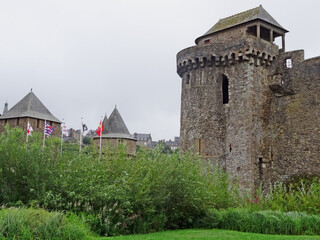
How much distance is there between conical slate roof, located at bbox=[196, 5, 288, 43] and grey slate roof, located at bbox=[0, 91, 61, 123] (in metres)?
17.6

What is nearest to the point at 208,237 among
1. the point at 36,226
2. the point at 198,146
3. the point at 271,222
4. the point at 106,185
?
the point at 271,222

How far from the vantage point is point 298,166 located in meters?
23.4

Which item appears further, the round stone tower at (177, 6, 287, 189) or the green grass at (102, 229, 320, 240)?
the round stone tower at (177, 6, 287, 189)

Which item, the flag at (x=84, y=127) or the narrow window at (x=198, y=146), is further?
the flag at (x=84, y=127)

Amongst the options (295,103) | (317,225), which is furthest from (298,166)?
(317,225)

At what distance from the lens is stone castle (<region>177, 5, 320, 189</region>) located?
23.5 meters

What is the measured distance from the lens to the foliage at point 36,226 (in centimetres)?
1013

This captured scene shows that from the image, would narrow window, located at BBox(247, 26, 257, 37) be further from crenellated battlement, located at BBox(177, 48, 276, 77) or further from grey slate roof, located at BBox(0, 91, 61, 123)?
grey slate roof, located at BBox(0, 91, 61, 123)

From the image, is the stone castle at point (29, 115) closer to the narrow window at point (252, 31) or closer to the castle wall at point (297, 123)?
the narrow window at point (252, 31)

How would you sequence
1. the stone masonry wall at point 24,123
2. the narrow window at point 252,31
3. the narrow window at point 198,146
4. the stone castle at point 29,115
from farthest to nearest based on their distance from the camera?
the stone castle at point 29,115 → the stone masonry wall at point 24,123 → the narrow window at point 252,31 → the narrow window at point 198,146

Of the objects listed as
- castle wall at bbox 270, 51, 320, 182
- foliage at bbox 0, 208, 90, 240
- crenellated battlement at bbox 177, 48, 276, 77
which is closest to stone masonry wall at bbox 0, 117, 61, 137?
crenellated battlement at bbox 177, 48, 276, 77

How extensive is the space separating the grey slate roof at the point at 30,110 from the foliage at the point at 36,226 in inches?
1057

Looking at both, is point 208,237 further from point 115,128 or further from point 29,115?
point 29,115

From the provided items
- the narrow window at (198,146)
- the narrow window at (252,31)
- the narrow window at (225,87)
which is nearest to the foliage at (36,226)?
the narrow window at (198,146)
